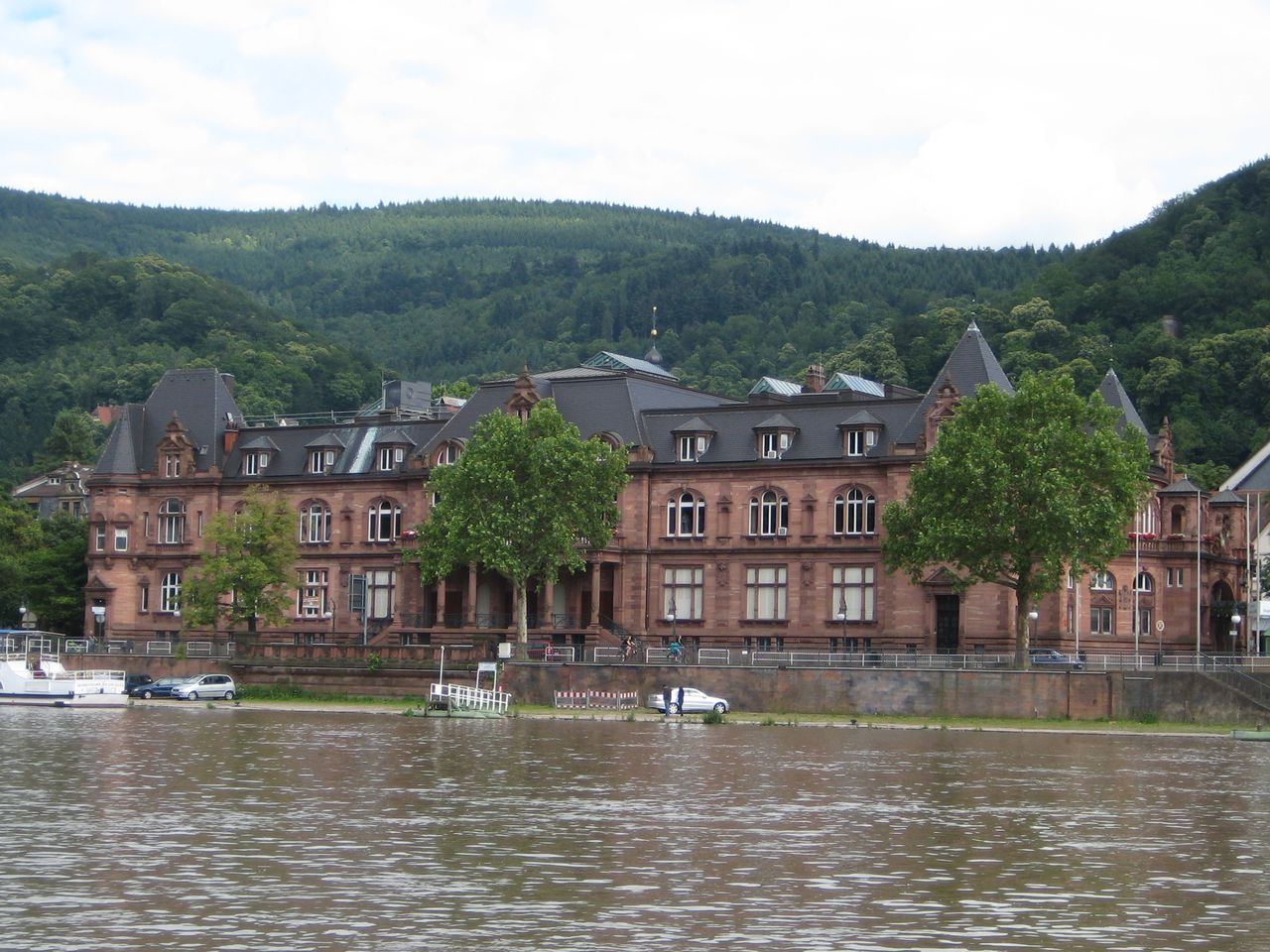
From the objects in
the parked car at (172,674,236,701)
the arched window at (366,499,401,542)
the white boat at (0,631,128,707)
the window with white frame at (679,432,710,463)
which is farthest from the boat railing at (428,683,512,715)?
the arched window at (366,499,401,542)

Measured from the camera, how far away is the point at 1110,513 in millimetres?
94062

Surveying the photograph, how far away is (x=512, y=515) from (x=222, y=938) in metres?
78.0

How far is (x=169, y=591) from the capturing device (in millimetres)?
131625

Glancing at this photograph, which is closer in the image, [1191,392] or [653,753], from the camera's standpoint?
[653,753]

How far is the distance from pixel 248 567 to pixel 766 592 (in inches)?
1140

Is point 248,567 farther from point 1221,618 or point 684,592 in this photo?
point 1221,618

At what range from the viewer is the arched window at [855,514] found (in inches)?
4414

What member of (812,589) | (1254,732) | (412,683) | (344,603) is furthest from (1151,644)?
(344,603)

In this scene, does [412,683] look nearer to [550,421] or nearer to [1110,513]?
[550,421]

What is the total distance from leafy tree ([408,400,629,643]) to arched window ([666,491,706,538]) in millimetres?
7637

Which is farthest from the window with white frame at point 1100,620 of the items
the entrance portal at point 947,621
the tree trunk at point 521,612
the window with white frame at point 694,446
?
the tree trunk at point 521,612

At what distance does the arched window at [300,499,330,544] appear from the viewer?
127812 mm

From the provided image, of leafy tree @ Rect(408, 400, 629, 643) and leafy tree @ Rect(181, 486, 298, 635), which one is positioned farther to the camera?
leafy tree @ Rect(181, 486, 298, 635)

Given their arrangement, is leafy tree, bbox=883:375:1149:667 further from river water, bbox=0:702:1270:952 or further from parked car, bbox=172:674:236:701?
parked car, bbox=172:674:236:701
